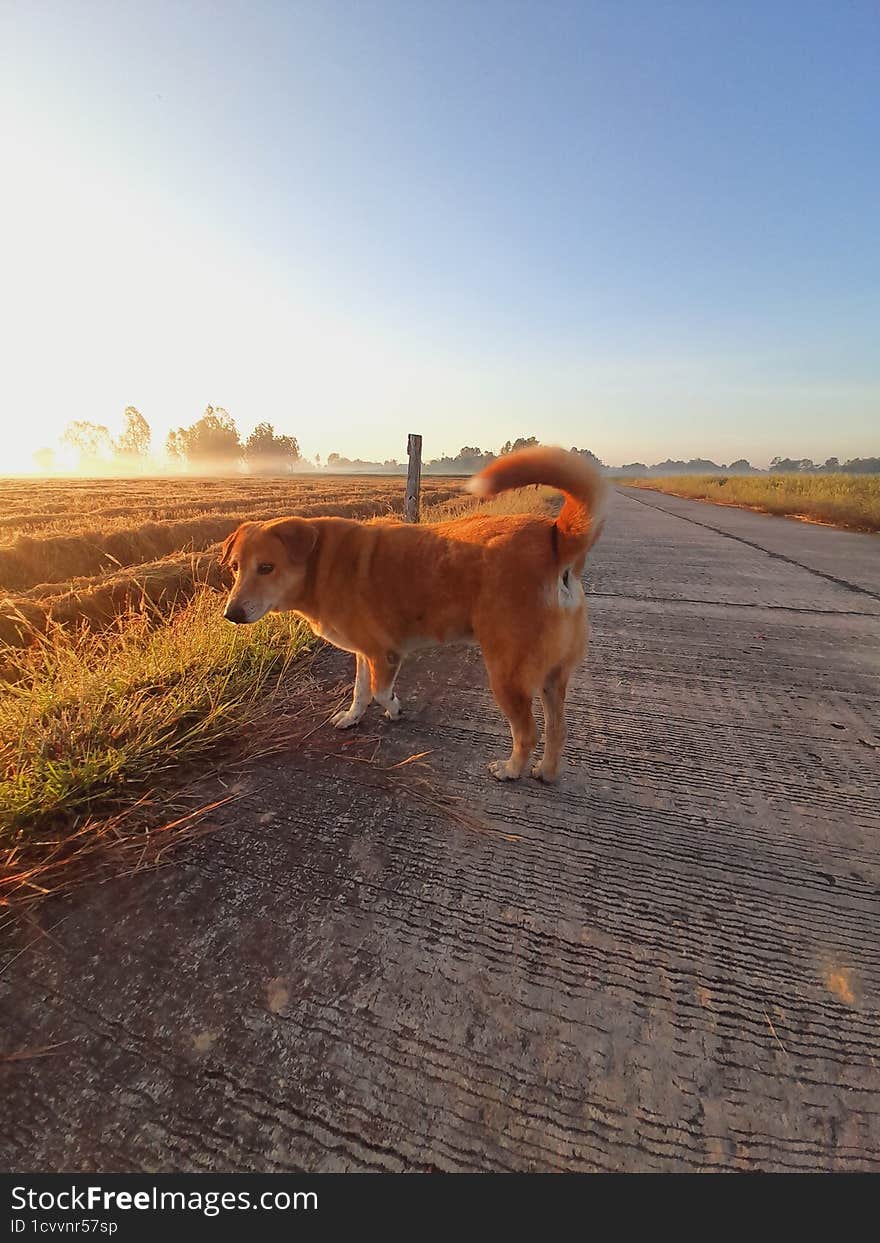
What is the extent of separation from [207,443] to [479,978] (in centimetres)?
13507

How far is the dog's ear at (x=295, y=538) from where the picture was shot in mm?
3027

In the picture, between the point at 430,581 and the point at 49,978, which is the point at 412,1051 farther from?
the point at 430,581

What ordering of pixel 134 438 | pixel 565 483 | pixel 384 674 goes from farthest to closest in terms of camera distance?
pixel 134 438 → pixel 384 674 → pixel 565 483

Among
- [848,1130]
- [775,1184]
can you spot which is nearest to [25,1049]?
[775,1184]

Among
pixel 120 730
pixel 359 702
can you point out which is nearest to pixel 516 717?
pixel 359 702

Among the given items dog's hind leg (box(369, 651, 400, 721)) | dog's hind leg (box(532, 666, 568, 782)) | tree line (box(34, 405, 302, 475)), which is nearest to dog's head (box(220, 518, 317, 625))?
dog's hind leg (box(369, 651, 400, 721))

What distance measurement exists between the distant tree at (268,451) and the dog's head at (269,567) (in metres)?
132

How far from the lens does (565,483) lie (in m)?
2.37

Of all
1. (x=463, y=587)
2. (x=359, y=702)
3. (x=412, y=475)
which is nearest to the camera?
(x=463, y=587)

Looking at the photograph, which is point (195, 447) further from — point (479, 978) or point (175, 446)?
point (479, 978)

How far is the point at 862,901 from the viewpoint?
1840mm

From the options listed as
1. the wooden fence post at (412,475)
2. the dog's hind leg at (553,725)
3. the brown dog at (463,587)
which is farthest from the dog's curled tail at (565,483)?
the wooden fence post at (412,475)

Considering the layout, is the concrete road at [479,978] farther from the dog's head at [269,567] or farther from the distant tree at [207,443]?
the distant tree at [207,443]

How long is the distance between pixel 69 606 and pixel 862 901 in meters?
8.07
